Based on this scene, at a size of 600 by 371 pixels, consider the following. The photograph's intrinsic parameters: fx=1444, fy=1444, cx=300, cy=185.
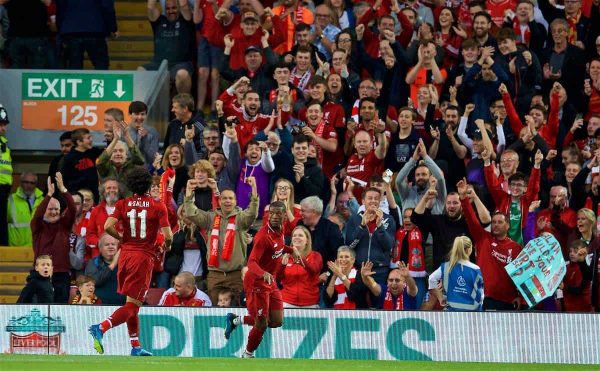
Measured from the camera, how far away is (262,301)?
50.6 feet

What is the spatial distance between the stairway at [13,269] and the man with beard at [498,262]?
21.8 feet

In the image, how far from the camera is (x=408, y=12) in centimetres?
2202

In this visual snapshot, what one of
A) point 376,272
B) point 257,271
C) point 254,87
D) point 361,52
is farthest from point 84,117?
point 257,271

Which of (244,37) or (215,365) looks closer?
(215,365)

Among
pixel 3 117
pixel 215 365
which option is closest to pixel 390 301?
pixel 215 365

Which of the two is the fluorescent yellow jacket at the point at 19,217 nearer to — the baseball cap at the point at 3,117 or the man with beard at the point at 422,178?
the baseball cap at the point at 3,117

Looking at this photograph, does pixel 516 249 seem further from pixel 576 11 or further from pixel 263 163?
pixel 576 11

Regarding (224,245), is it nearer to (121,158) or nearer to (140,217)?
(121,158)

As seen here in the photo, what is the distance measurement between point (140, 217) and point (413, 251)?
4551 mm

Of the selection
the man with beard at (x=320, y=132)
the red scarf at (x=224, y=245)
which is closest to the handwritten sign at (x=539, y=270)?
the red scarf at (x=224, y=245)

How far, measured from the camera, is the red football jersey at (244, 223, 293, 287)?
15.4 m

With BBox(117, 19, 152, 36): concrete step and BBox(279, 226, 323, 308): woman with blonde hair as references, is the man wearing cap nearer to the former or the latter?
BBox(117, 19, 152, 36): concrete step

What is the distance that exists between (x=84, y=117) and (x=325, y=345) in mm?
7392

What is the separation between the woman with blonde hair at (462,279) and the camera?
55.8 ft
